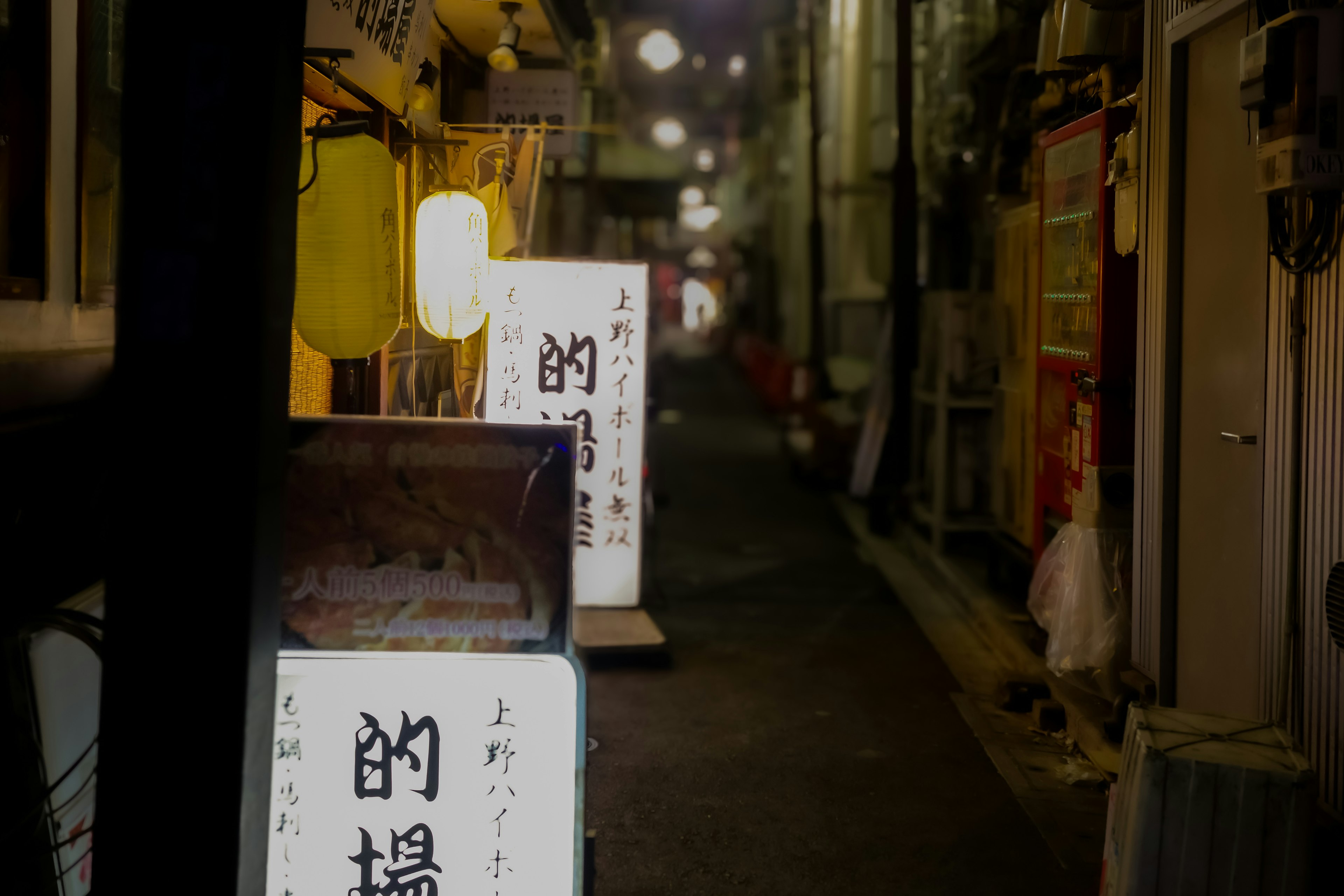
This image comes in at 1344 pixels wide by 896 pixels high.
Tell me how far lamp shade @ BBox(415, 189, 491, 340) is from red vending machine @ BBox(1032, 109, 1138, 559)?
173 inches

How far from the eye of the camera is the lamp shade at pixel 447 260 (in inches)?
262

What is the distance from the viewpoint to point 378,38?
6.31 meters

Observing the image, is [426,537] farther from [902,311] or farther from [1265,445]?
[902,311]

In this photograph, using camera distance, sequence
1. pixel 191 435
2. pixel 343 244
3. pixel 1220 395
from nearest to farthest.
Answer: pixel 191 435 < pixel 343 244 < pixel 1220 395

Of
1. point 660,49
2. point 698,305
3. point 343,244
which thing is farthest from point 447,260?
point 698,305

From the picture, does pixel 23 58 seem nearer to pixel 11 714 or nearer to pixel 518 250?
pixel 11 714

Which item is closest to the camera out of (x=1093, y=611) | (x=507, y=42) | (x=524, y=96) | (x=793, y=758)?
(x=793, y=758)

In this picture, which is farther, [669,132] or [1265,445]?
[669,132]

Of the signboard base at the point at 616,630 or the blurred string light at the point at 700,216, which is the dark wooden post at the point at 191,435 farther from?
the blurred string light at the point at 700,216

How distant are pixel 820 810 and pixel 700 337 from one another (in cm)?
7695

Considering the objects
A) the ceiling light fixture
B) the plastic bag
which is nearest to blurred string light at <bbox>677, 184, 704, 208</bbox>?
the ceiling light fixture

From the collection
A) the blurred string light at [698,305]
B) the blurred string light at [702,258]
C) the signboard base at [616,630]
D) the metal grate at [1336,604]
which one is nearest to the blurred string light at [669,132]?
the signboard base at [616,630]

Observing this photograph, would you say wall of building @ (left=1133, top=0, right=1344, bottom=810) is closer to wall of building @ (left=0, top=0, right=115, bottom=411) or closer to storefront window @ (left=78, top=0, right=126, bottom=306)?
storefront window @ (left=78, top=0, right=126, bottom=306)

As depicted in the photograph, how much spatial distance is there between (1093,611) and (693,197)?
45157mm
